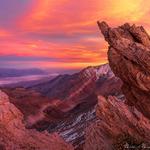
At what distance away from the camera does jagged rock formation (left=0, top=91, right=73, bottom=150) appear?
162 feet

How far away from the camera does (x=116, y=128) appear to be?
4531cm

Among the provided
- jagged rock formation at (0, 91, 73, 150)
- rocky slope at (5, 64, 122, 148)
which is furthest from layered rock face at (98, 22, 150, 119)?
rocky slope at (5, 64, 122, 148)

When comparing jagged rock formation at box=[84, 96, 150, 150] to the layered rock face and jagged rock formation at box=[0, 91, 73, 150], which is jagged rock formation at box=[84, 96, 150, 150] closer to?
the layered rock face

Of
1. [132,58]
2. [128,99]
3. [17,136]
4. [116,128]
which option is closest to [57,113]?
[17,136]

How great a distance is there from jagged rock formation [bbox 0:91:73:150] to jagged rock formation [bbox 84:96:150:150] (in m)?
5.21

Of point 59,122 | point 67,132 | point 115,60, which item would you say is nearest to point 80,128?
point 67,132

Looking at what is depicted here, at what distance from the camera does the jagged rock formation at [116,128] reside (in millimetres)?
43375

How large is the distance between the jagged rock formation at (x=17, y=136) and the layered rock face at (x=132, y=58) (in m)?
11.3

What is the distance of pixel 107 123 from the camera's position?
1825 inches

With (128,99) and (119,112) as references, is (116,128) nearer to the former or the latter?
(119,112)

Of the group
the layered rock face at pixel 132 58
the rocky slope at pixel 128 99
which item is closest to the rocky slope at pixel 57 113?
the rocky slope at pixel 128 99

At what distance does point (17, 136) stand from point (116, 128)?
10310 millimetres

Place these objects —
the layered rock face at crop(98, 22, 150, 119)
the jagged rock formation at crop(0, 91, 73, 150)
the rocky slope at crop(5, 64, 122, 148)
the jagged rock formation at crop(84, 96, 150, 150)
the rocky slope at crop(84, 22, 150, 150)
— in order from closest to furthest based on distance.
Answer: the layered rock face at crop(98, 22, 150, 119) → the rocky slope at crop(84, 22, 150, 150) → the jagged rock formation at crop(84, 96, 150, 150) → the jagged rock formation at crop(0, 91, 73, 150) → the rocky slope at crop(5, 64, 122, 148)

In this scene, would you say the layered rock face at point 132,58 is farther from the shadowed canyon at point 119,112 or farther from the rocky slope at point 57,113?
the rocky slope at point 57,113
